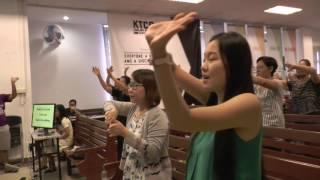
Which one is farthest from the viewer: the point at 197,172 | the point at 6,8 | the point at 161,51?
the point at 6,8

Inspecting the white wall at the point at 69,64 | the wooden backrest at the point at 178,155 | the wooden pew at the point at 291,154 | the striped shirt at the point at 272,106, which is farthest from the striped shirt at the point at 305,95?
the white wall at the point at 69,64

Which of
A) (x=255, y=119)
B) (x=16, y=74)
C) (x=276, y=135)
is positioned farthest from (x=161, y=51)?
(x=16, y=74)

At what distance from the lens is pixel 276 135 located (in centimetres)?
259

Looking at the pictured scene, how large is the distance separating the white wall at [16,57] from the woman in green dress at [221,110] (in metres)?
5.80

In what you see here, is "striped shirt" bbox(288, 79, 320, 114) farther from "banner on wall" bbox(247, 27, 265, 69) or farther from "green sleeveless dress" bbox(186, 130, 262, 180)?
"banner on wall" bbox(247, 27, 265, 69)

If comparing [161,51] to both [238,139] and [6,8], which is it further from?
[6,8]

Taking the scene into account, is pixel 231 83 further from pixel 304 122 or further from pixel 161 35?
pixel 304 122

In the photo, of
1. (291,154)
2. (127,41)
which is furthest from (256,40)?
(291,154)

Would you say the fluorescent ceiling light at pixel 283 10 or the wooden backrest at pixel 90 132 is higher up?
the fluorescent ceiling light at pixel 283 10

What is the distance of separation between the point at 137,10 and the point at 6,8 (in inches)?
106

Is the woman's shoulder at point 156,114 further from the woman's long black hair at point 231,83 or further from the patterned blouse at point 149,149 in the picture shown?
the woman's long black hair at point 231,83

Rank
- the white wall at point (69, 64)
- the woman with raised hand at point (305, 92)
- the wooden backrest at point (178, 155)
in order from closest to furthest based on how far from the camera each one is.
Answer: the wooden backrest at point (178, 155), the woman with raised hand at point (305, 92), the white wall at point (69, 64)

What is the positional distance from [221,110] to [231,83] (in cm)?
15

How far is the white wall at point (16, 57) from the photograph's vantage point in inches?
242
